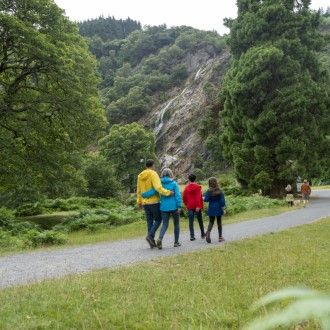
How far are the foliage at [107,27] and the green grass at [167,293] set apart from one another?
548 feet

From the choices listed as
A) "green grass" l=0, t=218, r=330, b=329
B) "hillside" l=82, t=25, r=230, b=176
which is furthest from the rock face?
"green grass" l=0, t=218, r=330, b=329

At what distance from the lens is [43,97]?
22.8 metres

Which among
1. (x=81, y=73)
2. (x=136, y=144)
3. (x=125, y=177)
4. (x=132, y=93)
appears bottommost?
(x=125, y=177)

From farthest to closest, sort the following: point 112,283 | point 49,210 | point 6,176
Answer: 1. point 49,210
2. point 6,176
3. point 112,283

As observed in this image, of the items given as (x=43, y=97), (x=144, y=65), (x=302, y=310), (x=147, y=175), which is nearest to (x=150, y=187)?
(x=147, y=175)

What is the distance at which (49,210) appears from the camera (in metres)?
33.9

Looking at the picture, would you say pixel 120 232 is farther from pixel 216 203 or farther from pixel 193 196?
pixel 216 203

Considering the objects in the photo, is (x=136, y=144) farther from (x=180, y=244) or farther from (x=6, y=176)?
(x=180, y=244)

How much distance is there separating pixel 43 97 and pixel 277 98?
17093mm

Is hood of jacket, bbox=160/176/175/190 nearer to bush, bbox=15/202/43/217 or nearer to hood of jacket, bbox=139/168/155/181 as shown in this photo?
hood of jacket, bbox=139/168/155/181

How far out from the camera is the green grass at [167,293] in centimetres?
476

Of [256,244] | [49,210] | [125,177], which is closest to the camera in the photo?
[256,244]

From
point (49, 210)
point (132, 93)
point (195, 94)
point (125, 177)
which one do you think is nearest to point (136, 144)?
point (125, 177)

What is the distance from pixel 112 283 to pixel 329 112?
3200 cm
